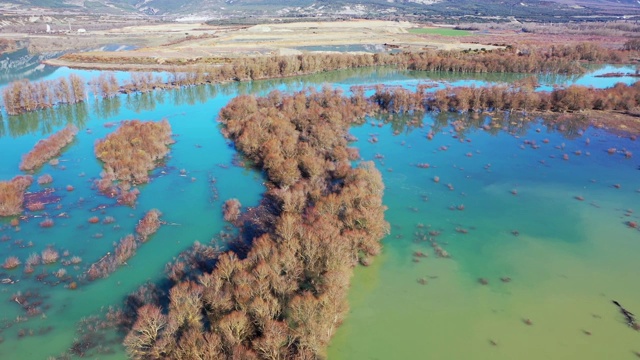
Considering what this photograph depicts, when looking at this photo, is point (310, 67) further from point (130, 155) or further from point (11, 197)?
point (11, 197)

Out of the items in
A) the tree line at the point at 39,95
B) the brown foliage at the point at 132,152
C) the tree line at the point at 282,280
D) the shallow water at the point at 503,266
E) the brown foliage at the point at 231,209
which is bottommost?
the shallow water at the point at 503,266

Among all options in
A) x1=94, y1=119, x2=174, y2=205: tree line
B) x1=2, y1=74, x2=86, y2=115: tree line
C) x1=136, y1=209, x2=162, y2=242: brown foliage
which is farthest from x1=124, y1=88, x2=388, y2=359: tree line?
x1=2, y1=74, x2=86, y2=115: tree line

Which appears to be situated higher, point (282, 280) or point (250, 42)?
point (250, 42)

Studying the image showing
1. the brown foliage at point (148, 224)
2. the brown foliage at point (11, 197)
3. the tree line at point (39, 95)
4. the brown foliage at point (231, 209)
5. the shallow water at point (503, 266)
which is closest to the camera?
the shallow water at point (503, 266)

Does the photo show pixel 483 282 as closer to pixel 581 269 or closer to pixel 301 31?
pixel 581 269

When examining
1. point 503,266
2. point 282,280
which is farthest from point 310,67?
point 282,280

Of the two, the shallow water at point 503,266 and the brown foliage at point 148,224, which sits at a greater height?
the brown foliage at point 148,224

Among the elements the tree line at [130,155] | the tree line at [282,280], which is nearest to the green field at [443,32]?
the tree line at [130,155]

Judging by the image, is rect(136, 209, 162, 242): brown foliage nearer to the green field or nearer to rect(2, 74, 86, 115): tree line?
rect(2, 74, 86, 115): tree line

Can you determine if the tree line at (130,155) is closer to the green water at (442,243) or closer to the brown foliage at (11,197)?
the green water at (442,243)
